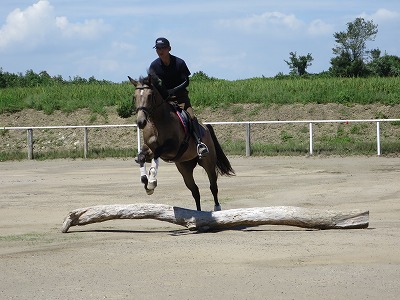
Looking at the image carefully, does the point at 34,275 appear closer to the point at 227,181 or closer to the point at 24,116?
the point at 227,181

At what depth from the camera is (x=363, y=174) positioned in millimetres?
23984

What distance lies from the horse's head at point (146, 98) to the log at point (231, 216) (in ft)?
4.50

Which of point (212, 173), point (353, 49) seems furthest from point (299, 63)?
point (212, 173)

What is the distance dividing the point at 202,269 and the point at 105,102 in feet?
113

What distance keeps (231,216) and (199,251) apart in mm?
2139

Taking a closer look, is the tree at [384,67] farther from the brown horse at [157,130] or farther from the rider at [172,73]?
the brown horse at [157,130]

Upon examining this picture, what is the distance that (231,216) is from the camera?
1381cm

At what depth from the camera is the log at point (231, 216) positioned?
13.5m

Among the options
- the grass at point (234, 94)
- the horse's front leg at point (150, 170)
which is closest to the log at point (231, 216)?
the horse's front leg at point (150, 170)

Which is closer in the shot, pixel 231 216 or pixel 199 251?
pixel 199 251

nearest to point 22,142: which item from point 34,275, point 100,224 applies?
point 100,224

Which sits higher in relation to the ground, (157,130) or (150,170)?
(157,130)

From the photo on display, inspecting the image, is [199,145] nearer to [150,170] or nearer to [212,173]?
[212,173]

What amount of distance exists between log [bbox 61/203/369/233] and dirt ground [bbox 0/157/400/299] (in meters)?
0.17
